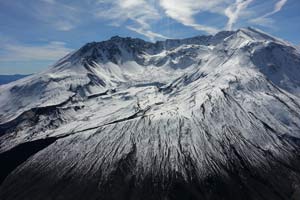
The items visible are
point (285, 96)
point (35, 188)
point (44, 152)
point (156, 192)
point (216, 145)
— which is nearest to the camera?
point (156, 192)

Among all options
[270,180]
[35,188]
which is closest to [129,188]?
[35,188]

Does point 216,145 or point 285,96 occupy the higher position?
point 285,96

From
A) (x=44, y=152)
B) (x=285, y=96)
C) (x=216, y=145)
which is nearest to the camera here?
(x=216, y=145)

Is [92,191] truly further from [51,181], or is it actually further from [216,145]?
[216,145]

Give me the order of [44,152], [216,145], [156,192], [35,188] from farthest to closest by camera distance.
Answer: [44,152]
[216,145]
[35,188]
[156,192]

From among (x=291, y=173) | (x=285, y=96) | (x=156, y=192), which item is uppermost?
(x=285, y=96)

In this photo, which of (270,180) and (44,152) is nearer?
(270,180)

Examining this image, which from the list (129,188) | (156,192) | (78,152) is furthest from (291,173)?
(78,152)

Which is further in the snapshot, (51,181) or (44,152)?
(44,152)

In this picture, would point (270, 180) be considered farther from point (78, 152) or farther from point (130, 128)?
point (78, 152)
